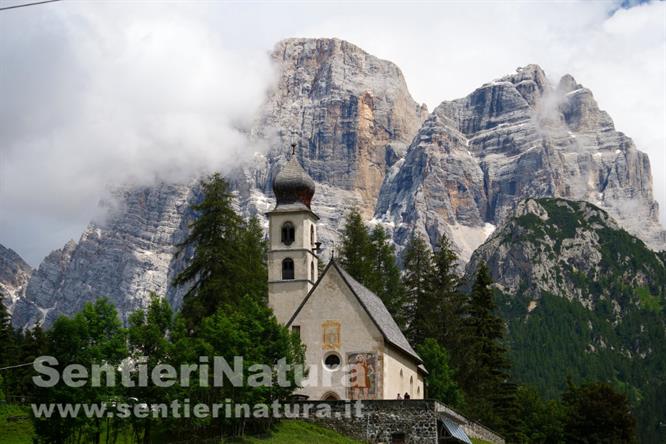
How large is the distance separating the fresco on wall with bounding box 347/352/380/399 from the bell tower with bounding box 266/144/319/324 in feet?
24.5

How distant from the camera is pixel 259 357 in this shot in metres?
48.7

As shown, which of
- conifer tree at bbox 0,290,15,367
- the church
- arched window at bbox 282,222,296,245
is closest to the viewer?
the church

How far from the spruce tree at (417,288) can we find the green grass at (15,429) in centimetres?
3600

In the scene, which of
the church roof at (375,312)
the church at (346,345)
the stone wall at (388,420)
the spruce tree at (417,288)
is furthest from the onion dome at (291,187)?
the stone wall at (388,420)

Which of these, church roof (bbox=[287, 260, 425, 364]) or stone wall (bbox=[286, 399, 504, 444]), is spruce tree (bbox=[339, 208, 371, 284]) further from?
stone wall (bbox=[286, 399, 504, 444])

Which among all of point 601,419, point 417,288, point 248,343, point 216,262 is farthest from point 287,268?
point 601,419

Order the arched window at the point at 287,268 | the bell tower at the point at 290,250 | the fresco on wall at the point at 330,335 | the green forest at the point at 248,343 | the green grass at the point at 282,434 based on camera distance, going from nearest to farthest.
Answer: the green forest at the point at 248,343, the green grass at the point at 282,434, the fresco on wall at the point at 330,335, the bell tower at the point at 290,250, the arched window at the point at 287,268

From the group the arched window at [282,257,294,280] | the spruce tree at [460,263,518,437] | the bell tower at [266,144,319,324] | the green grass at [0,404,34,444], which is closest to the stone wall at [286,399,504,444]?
the green grass at [0,404,34,444]

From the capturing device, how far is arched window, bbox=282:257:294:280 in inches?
2670

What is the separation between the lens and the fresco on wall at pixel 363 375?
194 ft

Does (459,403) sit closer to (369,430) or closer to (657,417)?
(369,430)

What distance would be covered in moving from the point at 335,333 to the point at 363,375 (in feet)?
9.96

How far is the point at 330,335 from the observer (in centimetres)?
6066

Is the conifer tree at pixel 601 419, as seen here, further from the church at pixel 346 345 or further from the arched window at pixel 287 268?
the arched window at pixel 287 268
